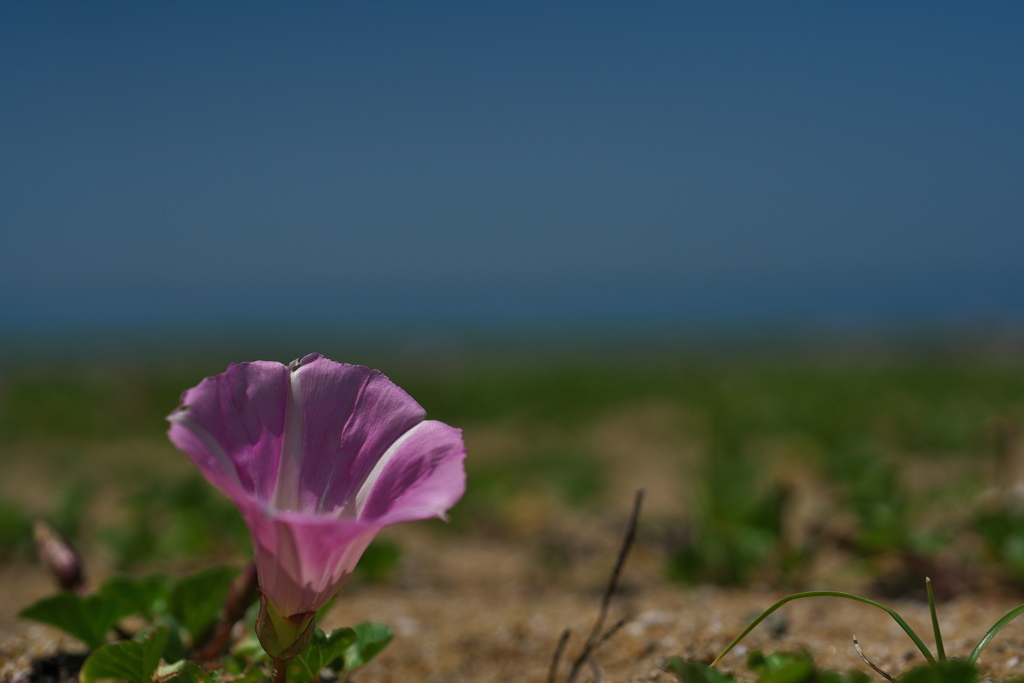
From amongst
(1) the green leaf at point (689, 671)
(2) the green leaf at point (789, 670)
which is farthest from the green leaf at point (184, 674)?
(2) the green leaf at point (789, 670)

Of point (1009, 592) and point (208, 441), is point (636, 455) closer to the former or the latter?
point (1009, 592)

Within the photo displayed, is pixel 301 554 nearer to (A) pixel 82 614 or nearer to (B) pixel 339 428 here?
(B) pixel 339 428

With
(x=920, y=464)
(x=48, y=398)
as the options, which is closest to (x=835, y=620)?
(x=920, y=464)

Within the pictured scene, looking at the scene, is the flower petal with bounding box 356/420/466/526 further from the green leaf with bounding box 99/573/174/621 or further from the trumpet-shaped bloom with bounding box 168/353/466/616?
the green leaf with bounding box 99/573/174/621

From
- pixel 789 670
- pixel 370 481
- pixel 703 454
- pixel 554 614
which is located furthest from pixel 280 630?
pixel 703 454

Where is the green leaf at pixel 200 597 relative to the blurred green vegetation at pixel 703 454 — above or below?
above

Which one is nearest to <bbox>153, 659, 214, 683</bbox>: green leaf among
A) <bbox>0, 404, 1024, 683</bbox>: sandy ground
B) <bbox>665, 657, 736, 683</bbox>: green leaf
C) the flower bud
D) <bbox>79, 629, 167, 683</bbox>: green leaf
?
<bbox>79, 629, 167, 683</bbox>: green leaf

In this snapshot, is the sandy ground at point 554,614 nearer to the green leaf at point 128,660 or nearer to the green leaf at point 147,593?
the green leaf at point 147,593
